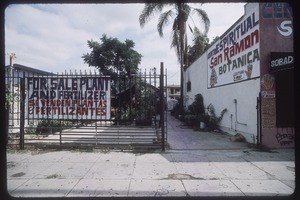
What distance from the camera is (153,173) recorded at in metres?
6.40

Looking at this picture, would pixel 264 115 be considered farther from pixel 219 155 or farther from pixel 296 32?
pixel 296 32

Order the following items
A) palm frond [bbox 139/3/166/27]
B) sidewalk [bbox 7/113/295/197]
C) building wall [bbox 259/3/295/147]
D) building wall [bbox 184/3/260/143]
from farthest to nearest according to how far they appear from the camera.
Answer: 1. palm frond [bbox 139/3/166/27]
2. building wall [bbox 184/3/260/143]
3. building wall [bbox 259/3/295/147]
4. sidewalk [bbox 7/113/295/197]

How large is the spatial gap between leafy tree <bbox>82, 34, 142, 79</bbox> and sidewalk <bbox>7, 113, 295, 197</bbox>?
20.1 metres

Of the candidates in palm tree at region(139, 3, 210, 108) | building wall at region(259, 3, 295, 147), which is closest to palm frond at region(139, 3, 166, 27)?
palm tree at region(139, 3, 210, 108)

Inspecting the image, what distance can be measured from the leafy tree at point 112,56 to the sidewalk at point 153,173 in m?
20.1

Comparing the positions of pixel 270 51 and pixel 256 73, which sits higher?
pixel 270 51

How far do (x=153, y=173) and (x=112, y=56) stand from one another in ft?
76.4

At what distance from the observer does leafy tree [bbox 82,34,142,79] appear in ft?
92.2

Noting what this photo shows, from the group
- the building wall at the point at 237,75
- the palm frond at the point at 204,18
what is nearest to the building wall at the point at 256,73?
the building wall at the point at 237,75

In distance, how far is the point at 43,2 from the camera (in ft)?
9.83

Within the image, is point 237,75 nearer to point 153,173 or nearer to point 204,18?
point 153,173

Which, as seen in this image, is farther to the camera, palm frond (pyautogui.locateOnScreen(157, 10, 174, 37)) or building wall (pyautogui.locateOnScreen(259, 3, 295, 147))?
palm frond (pyautogui.locateOnScreen(157, 10, 174, 37))

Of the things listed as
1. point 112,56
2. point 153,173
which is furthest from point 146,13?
point 153,173

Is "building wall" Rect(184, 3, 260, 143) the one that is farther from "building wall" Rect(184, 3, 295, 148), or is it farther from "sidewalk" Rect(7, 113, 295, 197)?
"sidewalk" Rect(7, 113, 295, 197)
